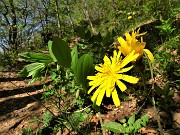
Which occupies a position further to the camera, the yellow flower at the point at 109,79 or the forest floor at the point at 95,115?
the forest floor at the point at 95,115

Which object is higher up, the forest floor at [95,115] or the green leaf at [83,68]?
the green leaf at [83,68]

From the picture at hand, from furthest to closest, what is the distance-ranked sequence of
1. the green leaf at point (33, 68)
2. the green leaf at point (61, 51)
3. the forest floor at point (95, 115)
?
the forest floor at point (95, 115)
the green leaf at point (33, 68)
the green leaf at point (61, 51)

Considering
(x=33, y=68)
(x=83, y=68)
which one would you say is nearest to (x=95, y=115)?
(x=33, y=68)

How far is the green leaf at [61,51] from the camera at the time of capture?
831mm

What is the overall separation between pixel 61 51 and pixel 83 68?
0.31ft

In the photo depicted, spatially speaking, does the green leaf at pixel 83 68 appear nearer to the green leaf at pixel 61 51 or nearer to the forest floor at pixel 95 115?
the green leaf at pixel 61 51

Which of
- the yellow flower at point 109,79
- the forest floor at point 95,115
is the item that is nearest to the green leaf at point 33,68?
the forest floor at point 95,115

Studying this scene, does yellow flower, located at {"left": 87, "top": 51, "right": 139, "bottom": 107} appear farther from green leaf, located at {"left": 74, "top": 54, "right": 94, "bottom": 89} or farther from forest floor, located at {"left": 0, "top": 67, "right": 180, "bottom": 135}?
forest floor, located at {"left": 0, "top": 67, "right": 180, "bottom": 135}

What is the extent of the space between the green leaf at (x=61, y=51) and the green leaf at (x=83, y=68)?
0.06 meters

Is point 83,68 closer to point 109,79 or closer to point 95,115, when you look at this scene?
point 109,79

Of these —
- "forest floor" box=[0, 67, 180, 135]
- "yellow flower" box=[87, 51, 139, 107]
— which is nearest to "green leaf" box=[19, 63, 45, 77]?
"forest floor" box=[0, 67, 180, 135]

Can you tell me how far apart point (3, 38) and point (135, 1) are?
15.6 meters

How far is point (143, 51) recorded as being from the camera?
2.94 ft

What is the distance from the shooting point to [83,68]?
0.85 meters
